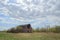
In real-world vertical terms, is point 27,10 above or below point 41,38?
above

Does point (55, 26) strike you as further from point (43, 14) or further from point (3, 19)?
point (3, 19)

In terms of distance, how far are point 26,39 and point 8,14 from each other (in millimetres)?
327

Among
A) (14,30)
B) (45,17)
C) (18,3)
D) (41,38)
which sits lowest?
(41,38)

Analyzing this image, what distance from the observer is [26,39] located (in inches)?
60.5

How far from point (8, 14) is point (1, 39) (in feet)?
0.89

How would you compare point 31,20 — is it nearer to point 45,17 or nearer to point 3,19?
point 45,17

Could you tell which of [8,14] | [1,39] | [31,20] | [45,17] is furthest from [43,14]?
[1,39]

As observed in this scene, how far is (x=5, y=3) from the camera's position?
1578mm

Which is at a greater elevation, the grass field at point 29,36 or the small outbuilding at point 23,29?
the small outbuilding at point 23,29

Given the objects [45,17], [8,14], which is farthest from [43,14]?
[8,14]

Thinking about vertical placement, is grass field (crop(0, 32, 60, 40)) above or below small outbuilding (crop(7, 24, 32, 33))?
below

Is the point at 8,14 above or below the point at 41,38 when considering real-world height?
above

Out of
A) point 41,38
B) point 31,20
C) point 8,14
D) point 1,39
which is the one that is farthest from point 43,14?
point 1,39

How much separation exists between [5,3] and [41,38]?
0.53m
